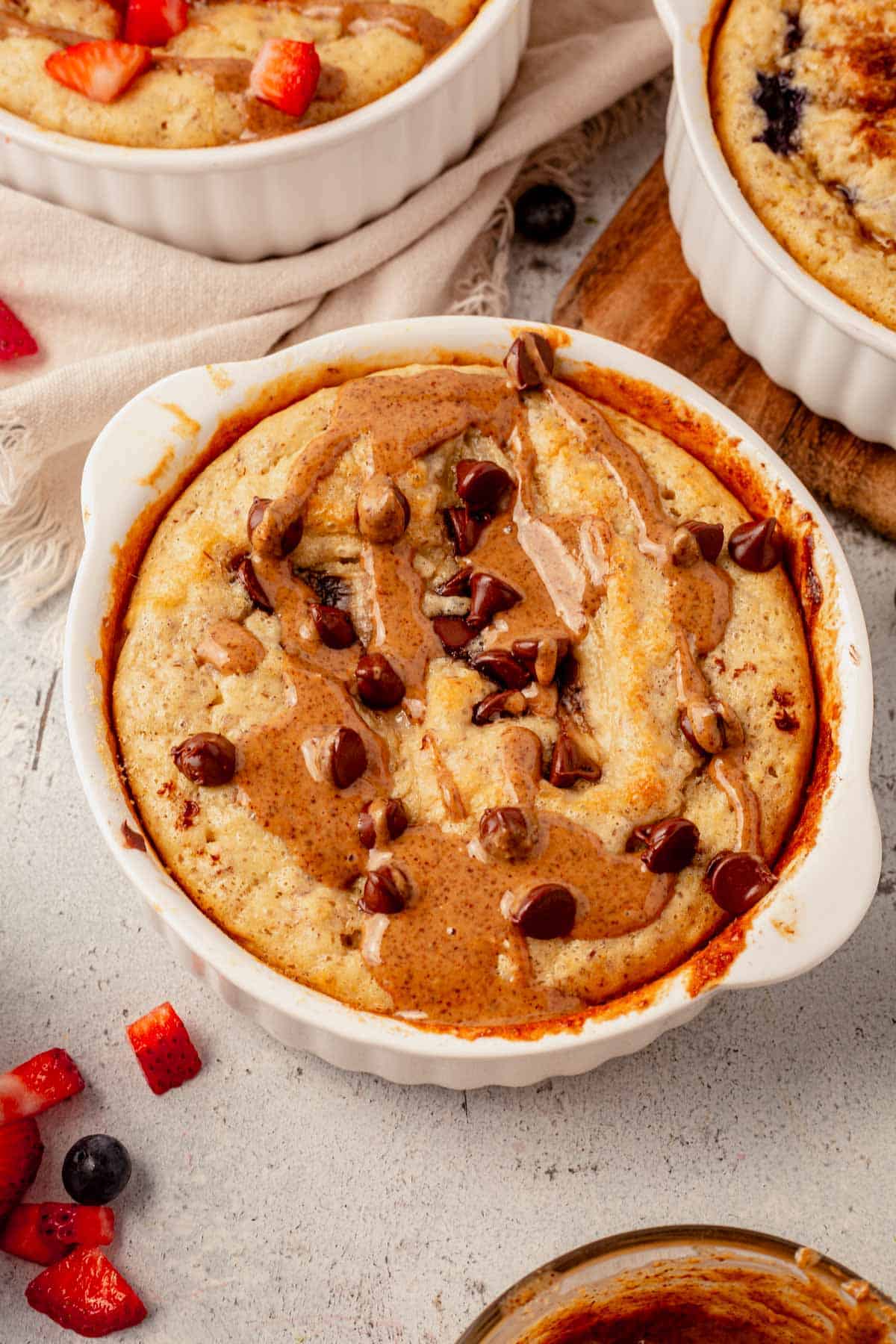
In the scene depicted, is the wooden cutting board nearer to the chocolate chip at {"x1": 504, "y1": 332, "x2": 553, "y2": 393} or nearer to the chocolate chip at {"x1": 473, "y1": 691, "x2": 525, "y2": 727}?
the chocolate chip at {"x1": 504, "y1": 332, "x2": 553, "y2": 393}

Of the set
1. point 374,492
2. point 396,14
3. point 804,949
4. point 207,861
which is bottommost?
point 207,861

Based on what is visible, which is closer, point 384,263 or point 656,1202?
point 656,1202

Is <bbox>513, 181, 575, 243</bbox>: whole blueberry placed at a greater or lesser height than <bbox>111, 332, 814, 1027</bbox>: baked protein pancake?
greater

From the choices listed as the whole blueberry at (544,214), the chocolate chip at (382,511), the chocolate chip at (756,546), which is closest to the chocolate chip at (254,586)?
the chocolate chip at (382,511)

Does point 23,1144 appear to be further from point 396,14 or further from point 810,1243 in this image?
point 396,14

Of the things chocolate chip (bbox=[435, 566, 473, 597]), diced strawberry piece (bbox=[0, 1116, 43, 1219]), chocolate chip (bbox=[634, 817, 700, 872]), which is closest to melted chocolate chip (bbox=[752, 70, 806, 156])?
chocolate chip (bbox=[435, 566, 473, 597])

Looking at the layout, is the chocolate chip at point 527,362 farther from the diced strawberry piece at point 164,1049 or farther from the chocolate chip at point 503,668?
the diced strawberry piece at point 164,1049

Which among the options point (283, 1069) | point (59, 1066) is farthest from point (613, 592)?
point (59, 1066)
